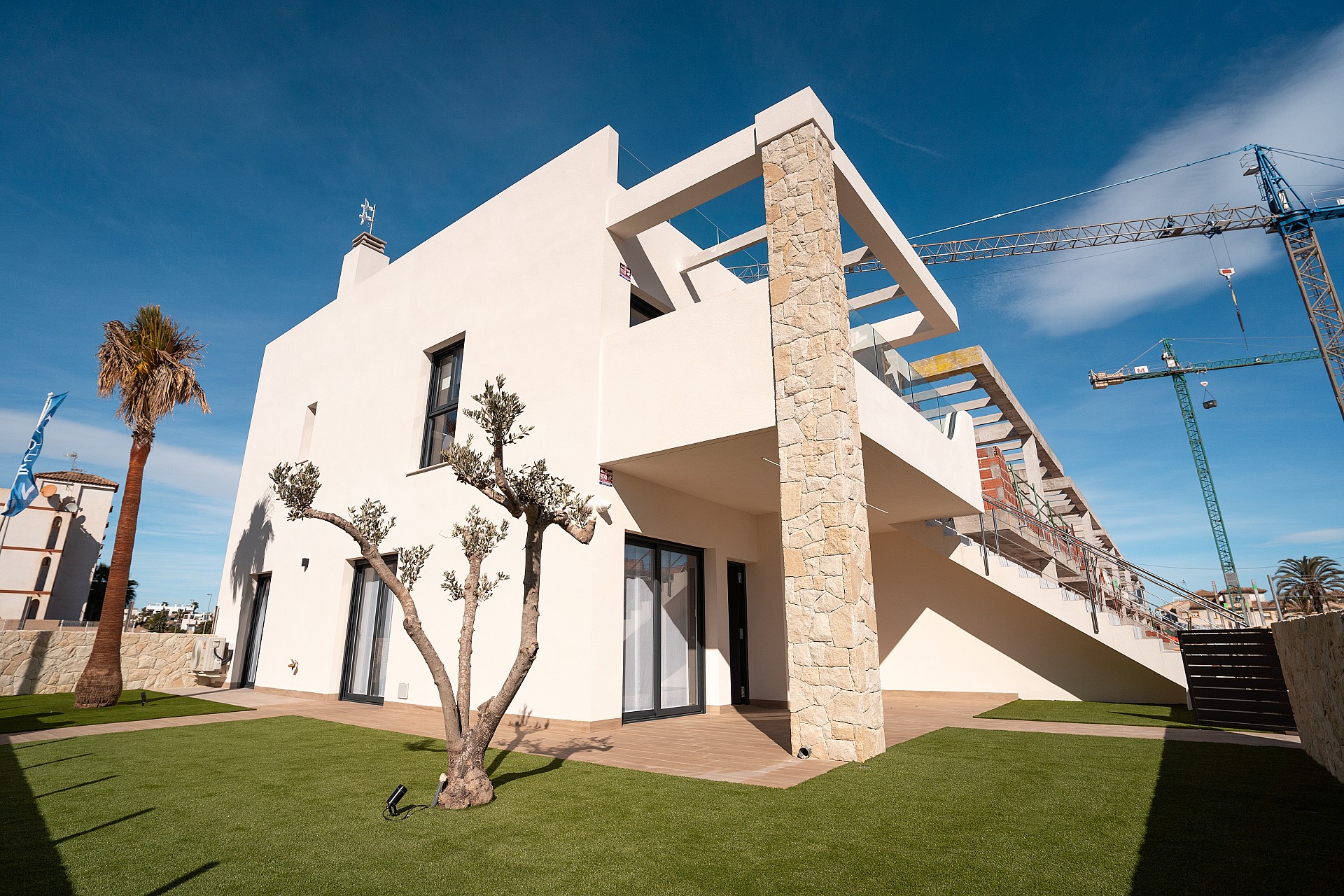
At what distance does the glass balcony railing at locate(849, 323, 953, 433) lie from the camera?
8078 mm

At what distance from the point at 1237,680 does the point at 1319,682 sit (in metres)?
3.52

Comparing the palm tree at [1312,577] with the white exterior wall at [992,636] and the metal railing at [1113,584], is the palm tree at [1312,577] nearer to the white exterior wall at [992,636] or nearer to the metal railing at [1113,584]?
the metal railing at [1113,584]

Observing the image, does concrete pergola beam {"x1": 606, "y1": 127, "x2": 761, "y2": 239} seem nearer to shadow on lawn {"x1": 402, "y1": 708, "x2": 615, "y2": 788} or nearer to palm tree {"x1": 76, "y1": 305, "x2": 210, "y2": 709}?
shadow on lawn {"x1": 402, "y1": 708, "x2": 615, "y2": 788}

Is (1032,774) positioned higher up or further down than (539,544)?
further down

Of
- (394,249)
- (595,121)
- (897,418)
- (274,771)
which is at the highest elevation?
(394,249)

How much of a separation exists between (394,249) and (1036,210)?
30.8m

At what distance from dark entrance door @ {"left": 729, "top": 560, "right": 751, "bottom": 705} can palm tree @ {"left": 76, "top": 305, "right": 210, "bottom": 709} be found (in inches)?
430

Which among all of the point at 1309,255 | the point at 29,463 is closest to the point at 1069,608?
the point at 29,463

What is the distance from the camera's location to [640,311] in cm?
1007

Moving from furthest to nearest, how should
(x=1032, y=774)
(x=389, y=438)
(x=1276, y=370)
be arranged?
(x=1276, y=370) < (x=389, y=438) < (x=1032, y=774)

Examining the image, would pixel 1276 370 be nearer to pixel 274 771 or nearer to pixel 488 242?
pixel 488 242

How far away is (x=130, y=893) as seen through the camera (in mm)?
2695

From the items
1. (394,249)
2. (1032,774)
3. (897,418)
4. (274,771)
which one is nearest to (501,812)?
(274,771)

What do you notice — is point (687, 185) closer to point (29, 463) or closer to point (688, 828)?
point (688, 828)
